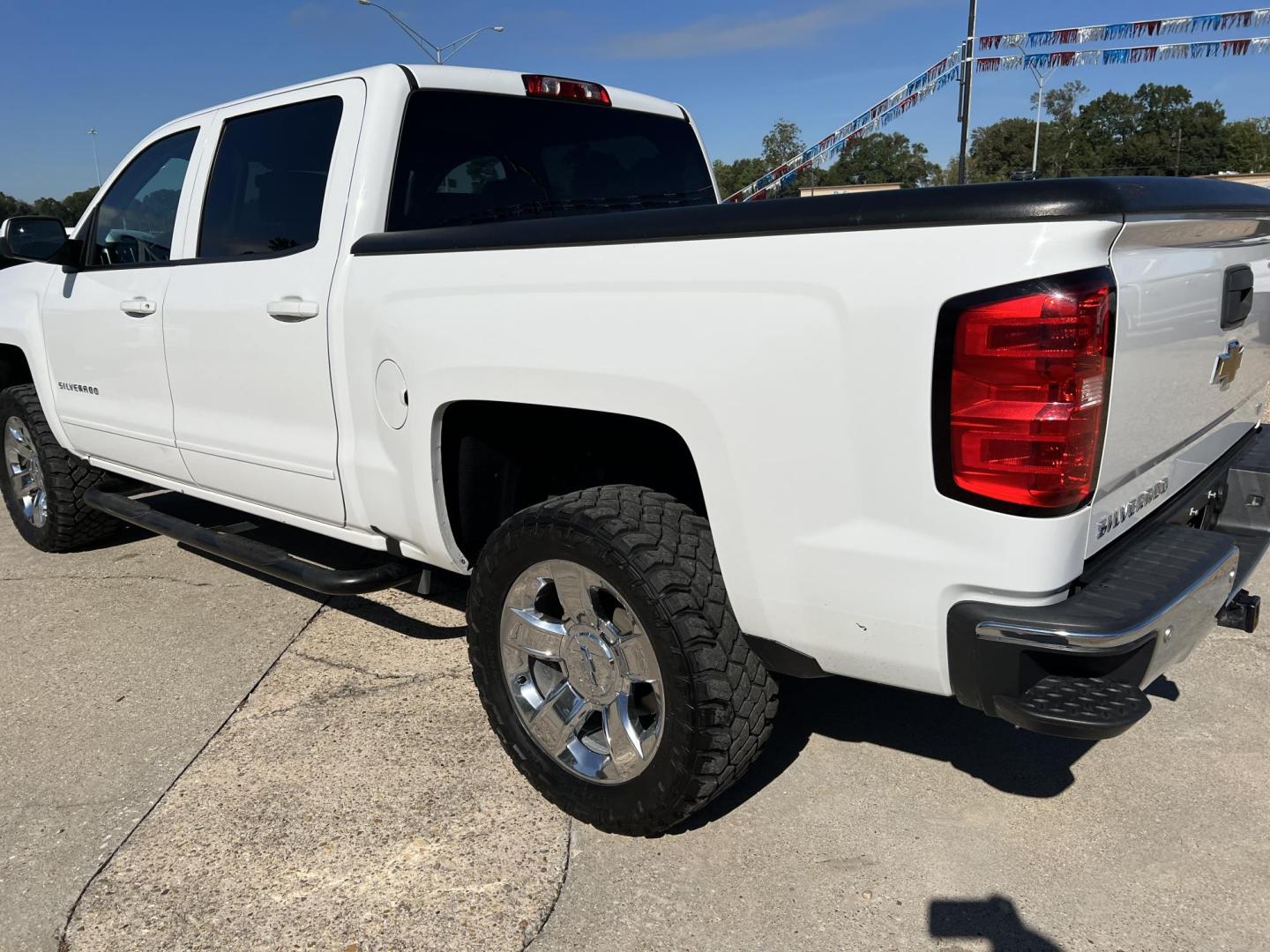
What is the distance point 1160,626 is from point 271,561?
2.79 metres

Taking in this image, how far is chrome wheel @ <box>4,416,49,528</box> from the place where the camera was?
16.9 ft

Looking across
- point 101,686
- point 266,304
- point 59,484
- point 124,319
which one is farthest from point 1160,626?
point 59,484

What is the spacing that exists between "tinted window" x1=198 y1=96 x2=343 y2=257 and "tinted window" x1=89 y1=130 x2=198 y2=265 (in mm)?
254

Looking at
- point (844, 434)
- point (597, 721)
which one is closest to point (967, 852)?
point (597, 721)

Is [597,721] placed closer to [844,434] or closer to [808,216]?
[844,434]

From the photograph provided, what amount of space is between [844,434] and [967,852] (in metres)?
1.27

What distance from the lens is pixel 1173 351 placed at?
2189 mm

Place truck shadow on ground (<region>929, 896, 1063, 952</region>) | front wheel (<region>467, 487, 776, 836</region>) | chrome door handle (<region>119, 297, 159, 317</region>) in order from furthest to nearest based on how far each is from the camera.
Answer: chrome door handle (<region>119, 297, 159, 317</region>) < front wheel (<region>467, 487, 776, 836</region>) < truck shadow on ground (<region>929, 896, 1063, 952</region>)

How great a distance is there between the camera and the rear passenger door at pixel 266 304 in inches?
125

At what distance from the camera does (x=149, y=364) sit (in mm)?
3984

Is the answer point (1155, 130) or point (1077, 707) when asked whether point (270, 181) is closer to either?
point (1077, 707)

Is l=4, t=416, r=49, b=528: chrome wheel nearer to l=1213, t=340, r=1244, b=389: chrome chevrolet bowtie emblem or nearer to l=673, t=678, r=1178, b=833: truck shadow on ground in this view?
l=673, t=678, r=1178, b=833: truck shadow on ground

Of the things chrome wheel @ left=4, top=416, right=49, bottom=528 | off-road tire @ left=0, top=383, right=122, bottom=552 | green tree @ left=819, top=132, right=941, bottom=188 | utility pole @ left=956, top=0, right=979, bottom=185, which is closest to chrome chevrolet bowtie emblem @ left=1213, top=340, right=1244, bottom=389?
off-road tire @ left=0, top=383, right=122, bottom=552

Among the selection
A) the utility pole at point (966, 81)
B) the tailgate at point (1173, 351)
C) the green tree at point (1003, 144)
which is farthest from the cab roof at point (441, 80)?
the green tree at point (1003, 144)
